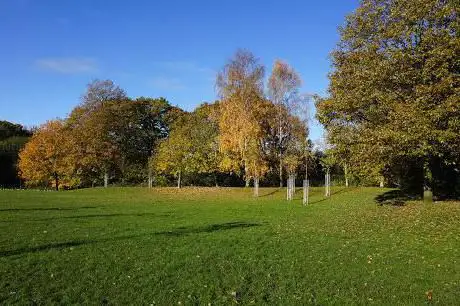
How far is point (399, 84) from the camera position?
23906mm

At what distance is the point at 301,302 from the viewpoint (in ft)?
28.3

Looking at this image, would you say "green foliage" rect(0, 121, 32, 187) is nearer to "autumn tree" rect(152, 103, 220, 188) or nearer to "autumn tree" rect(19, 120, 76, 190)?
"autumn tree" rect(19, 120, 76, 190)

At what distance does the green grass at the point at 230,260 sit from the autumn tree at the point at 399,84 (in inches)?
165

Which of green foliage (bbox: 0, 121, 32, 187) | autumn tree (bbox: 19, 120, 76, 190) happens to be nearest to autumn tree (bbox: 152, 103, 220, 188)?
autumn tree (bbox: 19, 120, 76, 190)

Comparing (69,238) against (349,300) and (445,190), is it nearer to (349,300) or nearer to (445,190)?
(349,300)

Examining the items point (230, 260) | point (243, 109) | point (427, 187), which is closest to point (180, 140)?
point (243, 109)

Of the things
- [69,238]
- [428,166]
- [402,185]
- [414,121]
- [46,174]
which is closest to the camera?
[69,238]

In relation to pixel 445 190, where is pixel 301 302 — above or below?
below

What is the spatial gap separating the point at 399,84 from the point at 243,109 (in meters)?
23.2

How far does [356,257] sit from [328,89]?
704 inches

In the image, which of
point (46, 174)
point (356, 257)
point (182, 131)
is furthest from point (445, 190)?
point (46, 174)

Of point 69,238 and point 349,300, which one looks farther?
point 69,238

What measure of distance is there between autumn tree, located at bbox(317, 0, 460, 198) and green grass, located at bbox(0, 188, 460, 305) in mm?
4196

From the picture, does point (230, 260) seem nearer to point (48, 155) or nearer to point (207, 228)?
point (207, 228)
